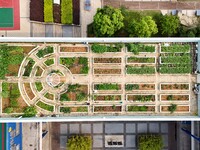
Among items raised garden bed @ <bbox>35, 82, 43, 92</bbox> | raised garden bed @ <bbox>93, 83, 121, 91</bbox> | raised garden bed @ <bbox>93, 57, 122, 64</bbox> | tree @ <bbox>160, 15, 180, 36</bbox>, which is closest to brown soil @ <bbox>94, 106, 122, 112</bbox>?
raised garden bed @ <bbox>93, 83, 121, 91</bbox>

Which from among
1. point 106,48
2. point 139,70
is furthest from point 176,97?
point 106,48

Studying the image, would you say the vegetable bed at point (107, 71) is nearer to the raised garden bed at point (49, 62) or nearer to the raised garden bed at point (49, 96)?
the raised garden bed at point (49, 62)

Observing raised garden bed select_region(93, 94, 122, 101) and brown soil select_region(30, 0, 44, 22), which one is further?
brown soil select_region(30, 0, 44, 22)

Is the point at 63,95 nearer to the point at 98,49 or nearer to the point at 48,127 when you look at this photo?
the point at 98,49

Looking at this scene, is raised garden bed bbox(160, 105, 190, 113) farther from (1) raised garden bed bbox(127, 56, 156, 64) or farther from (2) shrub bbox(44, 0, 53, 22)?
(2) shrub bbox(44, 0, 53, 22)

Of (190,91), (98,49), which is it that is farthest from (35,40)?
(190,91)

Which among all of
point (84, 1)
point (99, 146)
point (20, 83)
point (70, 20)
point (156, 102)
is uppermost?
point (84, 1)
